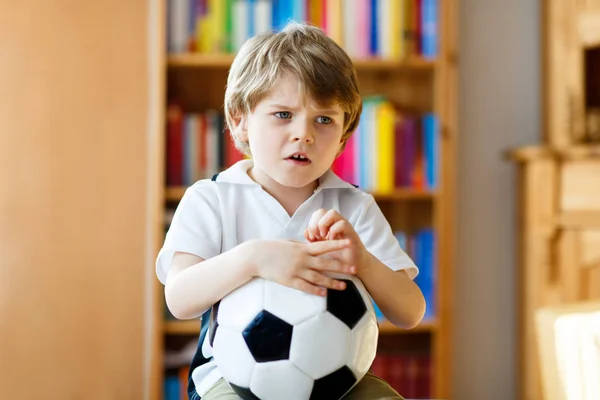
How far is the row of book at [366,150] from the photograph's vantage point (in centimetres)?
238

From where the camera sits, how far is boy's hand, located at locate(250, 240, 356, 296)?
3.09ft

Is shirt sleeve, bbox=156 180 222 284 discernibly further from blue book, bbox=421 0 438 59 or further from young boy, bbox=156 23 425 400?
blue book, bbox=421 0 438 59

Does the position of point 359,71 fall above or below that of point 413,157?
above

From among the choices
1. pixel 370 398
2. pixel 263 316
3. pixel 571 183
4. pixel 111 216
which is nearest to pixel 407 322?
pixel 370 398

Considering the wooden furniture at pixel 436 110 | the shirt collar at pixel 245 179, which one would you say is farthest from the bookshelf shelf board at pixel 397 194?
the shirt collar at pixel 245 179

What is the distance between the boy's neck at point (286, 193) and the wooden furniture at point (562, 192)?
51.8 inches

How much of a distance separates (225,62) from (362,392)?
1.53 meters

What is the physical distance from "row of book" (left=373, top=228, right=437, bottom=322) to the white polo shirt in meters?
1.27

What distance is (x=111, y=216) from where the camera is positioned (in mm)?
2451

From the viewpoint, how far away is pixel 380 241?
1.16m

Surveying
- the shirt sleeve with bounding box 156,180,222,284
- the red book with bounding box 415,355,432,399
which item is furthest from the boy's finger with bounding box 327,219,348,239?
the red book with bounding box 415,355,432,399

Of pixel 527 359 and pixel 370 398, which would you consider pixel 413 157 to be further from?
pixel 370 398

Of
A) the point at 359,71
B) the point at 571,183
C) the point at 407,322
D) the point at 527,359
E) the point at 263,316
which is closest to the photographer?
the point at 263,316

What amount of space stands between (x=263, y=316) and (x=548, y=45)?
76.6 inches
